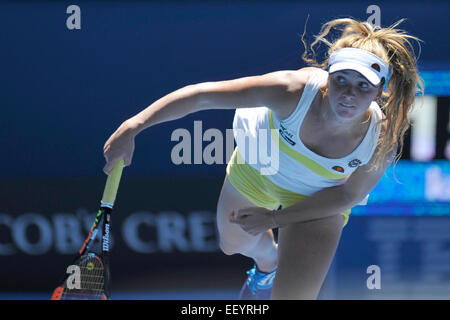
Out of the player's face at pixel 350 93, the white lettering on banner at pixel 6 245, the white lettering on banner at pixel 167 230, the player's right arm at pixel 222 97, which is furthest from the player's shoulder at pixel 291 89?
the white lettering on banner at pixel 6 245

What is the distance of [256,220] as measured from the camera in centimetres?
272

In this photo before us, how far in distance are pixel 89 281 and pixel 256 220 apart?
72 cm

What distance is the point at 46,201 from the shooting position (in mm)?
4488

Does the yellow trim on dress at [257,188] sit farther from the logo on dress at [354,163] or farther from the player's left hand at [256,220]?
the logo on dress at [354,163]

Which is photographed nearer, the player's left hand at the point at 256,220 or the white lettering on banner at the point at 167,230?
the player's left hand at the point at 256,220

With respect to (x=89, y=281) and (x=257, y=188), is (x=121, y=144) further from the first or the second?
(x=257, y=188)

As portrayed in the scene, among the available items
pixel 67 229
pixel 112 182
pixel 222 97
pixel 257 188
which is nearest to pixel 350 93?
pixel 222 97

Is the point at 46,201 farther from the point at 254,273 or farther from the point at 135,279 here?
the point at 254,273

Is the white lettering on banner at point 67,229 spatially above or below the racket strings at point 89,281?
above

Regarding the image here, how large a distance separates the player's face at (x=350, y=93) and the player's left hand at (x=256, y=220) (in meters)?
0.56

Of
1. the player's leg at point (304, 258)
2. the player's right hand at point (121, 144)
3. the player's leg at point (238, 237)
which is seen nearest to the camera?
the player's right hand at point (121, 144)

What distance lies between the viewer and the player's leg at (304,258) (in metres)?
2.73
